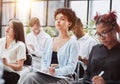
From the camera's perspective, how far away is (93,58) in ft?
7.66

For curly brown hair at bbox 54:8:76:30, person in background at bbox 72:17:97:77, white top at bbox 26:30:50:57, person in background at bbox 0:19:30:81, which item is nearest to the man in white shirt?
white top at bbox 26:30:50:57

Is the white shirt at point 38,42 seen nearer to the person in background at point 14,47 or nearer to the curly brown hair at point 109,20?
the person in background at point 14,47

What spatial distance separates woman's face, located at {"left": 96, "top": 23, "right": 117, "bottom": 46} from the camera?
221 cm

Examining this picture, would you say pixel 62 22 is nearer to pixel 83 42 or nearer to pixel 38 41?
pixel 83 42

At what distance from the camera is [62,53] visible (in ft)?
8.57

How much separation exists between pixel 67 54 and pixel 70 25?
0.29 meters

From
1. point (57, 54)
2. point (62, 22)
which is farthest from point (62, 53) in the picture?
point (62, 22)

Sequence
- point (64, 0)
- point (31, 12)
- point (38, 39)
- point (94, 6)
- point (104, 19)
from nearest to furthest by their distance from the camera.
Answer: point (104, 19), point (38, 39), point (94, 6), point (64, 0), point (31, 12)

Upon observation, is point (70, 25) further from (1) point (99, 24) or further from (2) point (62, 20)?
(1) point (99, 24)

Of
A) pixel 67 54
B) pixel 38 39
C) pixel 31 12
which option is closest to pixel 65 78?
pixel 67 54

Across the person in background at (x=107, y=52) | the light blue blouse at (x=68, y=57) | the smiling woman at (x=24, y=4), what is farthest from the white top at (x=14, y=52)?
the smiling woman at (x=24, y=4)

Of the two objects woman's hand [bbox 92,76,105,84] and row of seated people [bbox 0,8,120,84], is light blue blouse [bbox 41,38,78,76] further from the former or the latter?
woman's hand [bbox 92,76,105,84]

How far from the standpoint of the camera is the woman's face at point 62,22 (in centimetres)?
265

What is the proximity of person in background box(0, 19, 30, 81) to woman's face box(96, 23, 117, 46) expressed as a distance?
3.33 ft
